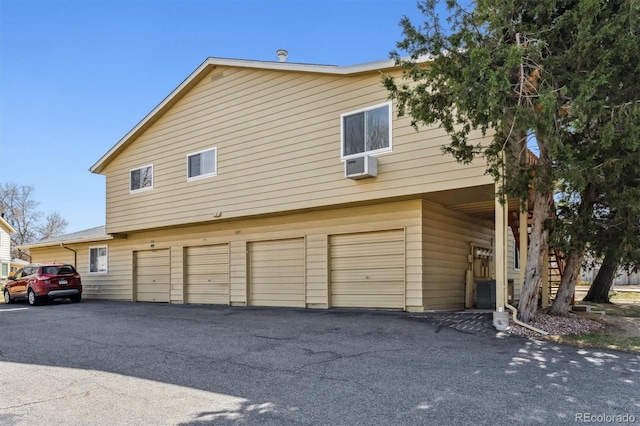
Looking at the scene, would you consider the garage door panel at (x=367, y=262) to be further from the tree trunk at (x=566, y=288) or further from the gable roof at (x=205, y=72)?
the gable roof at (x=205, y=72)

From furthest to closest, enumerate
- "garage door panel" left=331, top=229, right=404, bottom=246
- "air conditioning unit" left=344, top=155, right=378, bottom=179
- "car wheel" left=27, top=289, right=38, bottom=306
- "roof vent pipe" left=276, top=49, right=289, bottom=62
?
"car wheel" left=27, top=289, right=38, bottom=306
"roof vent pipe" left=276, top=49, right=289, bottom=62
"garage door panel" left=331, top=229, right=404, bottom=246
"air conditioning unit" left=344, top=155, right=378, bottom=179

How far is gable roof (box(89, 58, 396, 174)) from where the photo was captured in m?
11.1

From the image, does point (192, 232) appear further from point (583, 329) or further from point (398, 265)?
point (583, 329)

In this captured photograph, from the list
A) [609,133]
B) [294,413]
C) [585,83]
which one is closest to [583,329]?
[609,133]

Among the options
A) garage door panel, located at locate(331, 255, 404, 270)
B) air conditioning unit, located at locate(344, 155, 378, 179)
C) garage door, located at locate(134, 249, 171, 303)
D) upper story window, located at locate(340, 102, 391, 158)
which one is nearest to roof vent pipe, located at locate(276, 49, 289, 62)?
upper story window, located at locate(340, 102, 391, 158)

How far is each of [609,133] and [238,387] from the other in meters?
5.89

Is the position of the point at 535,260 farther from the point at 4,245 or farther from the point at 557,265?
the point at 4,245

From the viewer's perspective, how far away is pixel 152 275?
1714 centimetres

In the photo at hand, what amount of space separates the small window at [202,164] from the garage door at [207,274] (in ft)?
7.93

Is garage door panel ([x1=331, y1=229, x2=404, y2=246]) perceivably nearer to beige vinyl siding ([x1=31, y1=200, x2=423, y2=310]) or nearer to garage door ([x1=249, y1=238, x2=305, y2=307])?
beige vinyl siding ([x1=31, y1=200, x2=423, y2=310])

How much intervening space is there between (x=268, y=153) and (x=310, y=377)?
844 cm

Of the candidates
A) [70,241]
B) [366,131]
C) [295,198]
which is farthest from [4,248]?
[366,131]

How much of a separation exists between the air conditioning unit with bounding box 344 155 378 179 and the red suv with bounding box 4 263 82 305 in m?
12.5

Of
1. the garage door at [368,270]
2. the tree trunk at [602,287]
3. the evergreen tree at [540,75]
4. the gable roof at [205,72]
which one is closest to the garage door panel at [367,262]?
the garage door at [368,270]
